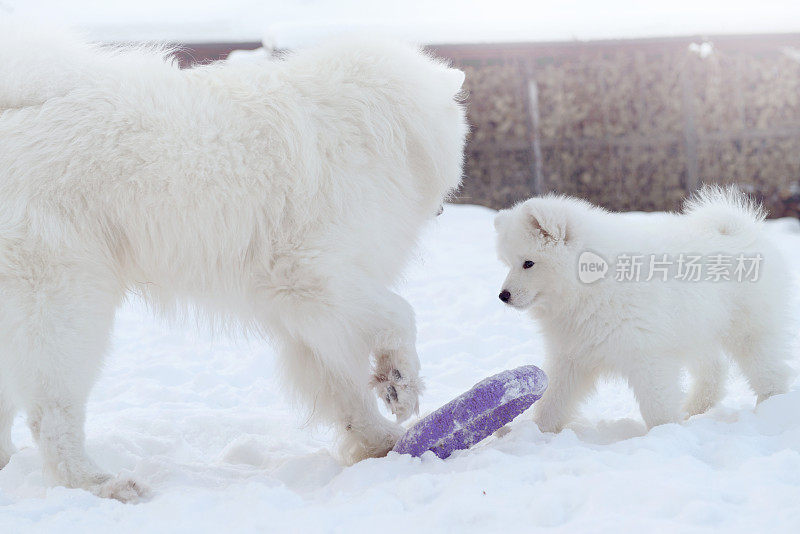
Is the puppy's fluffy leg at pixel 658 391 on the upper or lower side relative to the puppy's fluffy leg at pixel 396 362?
lower

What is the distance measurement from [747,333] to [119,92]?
2565 millimetres

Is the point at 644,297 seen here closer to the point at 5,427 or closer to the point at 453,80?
the point at 453,80

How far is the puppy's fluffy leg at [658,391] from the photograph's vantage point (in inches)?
109

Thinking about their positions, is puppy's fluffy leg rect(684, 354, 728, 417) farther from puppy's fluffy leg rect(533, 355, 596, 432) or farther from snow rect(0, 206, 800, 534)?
puppy's fluffy leg rect(533, 355, 596, 432)

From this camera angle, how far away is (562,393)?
3062 mm

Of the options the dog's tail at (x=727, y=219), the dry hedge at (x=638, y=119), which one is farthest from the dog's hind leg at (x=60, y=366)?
the dry hedge at (x=638, y=119)

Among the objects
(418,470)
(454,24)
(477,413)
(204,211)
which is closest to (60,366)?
(204,211)

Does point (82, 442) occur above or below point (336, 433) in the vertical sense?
above

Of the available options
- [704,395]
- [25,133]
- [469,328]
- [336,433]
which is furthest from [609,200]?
[25,133]

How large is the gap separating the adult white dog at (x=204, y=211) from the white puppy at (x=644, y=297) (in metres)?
0.57

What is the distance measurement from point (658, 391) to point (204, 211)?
173 cm

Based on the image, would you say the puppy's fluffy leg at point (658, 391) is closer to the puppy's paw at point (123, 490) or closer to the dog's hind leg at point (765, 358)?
the dog's hind leg at point (765, 358)

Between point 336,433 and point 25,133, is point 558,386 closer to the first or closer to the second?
point 336,433

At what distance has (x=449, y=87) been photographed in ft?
10.3
